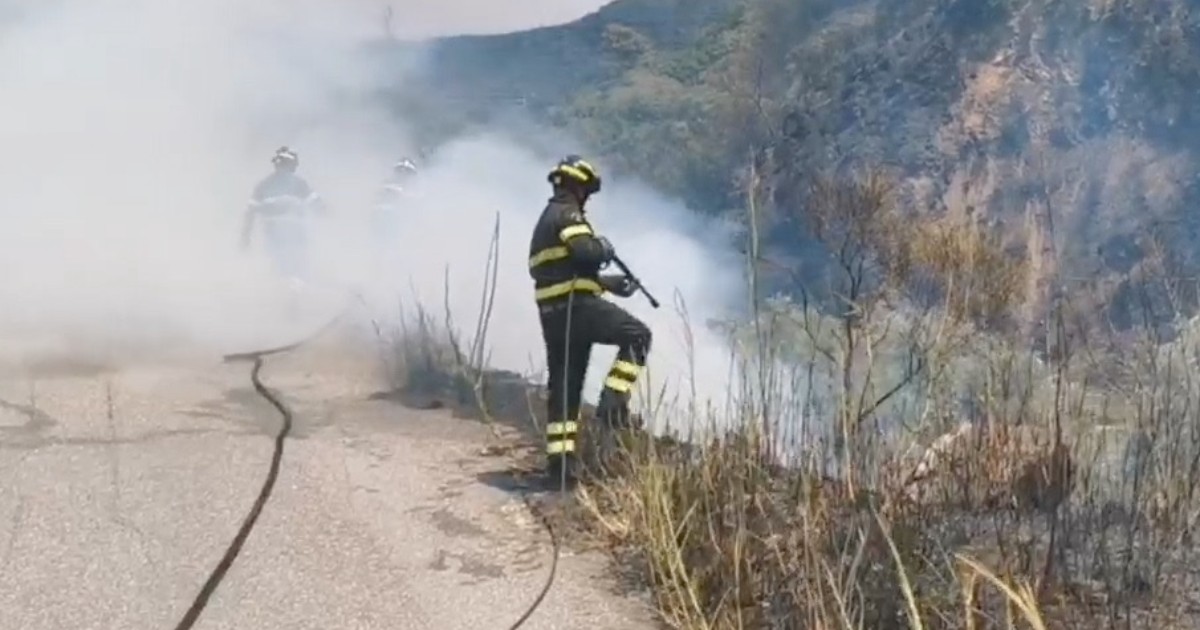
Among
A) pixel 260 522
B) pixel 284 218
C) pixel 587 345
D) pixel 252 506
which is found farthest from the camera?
pixel 284 218

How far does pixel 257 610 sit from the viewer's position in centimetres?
465

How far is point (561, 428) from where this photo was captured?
6281 millimetres

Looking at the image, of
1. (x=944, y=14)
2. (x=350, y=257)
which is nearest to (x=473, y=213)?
Answer: (x=350, y=257)

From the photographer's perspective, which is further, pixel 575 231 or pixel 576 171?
pixel 576 171

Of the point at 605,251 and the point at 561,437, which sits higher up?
A: the point at 605,251

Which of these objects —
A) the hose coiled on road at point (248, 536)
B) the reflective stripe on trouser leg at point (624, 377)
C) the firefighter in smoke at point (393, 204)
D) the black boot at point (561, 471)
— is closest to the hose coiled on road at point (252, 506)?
the hose coiled on road at point (248, 536)

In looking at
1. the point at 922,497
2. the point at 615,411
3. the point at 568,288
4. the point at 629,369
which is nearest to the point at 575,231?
the point at 568,288

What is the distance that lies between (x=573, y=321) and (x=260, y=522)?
1703mm

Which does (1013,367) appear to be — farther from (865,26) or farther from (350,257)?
(865,26)

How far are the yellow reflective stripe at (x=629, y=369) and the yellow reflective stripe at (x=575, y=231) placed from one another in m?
0.64

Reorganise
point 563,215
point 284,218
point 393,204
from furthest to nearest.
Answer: point 393,204
point 284,218
point 563,215

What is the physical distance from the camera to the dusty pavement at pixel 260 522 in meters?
4.70

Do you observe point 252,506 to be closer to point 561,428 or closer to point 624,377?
point 561,428

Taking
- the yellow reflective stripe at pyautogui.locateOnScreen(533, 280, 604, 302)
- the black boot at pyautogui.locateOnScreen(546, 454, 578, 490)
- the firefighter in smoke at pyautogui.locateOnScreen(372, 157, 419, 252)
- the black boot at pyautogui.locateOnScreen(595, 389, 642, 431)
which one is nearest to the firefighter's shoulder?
the yellow reflective stripe at pyautogui.locateOnScreen(533, 280, 604, 302)
